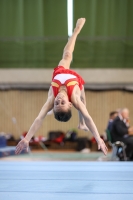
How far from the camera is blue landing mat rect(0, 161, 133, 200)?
111 inches

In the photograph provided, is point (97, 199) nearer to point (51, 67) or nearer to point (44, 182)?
point (44, 182)

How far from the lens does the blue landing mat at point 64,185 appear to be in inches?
111

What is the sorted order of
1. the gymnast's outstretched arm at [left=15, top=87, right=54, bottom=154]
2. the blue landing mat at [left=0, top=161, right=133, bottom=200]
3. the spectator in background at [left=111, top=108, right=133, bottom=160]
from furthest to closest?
the spectator in background at [left=111, top=108, right=133, bottom=160], the gymnast's outstretched arm at [left=15, top=87, right=54, bottom=154], the blue landing mat at [left=0, top=161, right=133, bottom=200]

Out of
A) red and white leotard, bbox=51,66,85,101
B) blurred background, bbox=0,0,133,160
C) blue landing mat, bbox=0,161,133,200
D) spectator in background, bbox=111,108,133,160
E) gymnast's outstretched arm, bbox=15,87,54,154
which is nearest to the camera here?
blue landing mat, bbox=0,161,133,200

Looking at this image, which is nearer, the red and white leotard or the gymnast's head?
the gymnast's head

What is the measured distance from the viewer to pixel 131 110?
1295 cm

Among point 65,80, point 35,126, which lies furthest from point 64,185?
point 65,80

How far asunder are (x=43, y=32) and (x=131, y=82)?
327 centimetres

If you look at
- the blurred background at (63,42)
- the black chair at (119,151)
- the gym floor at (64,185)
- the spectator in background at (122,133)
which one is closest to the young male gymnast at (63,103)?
the gym floor at (64,185)

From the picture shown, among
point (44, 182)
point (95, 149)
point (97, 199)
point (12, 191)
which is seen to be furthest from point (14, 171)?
point (95, 149)

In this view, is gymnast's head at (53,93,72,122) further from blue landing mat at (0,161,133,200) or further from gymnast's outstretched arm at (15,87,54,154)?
blue landing mat at (0,161,133,200)

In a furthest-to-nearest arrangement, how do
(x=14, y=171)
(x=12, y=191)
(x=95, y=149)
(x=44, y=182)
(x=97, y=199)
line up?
(x=95, y=149) < (x=14, y=171) < (x=44, y=182) < (x=12, y=191) < (x=97, y=199)

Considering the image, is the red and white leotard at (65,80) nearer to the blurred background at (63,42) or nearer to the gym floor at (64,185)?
the gym floor at (64,185)

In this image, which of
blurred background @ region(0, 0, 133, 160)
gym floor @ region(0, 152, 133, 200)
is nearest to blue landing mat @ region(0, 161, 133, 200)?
gym floor @ region(0, 152, 133, 200)
